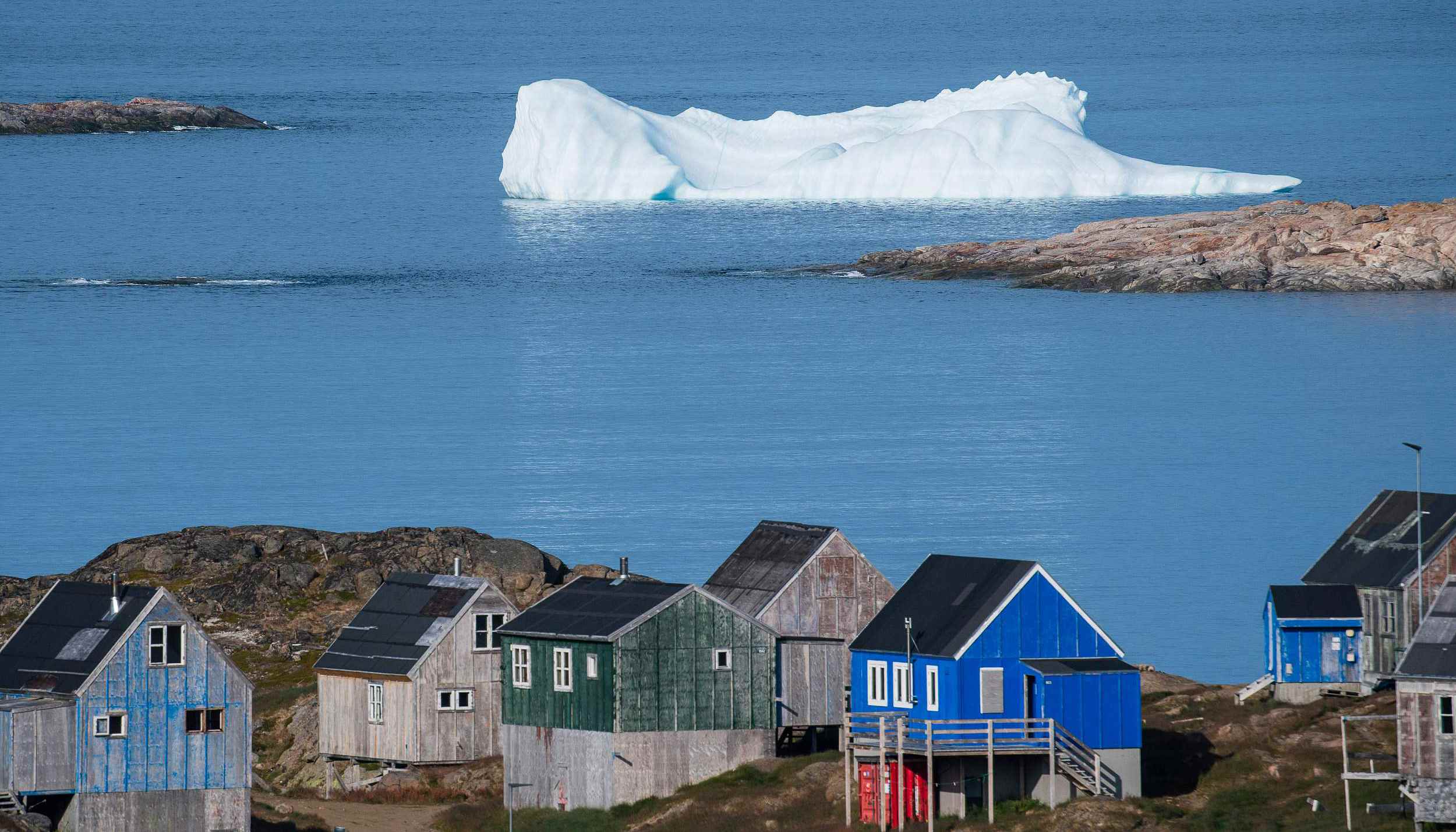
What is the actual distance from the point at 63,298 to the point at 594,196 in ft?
92.7

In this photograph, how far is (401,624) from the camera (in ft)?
128

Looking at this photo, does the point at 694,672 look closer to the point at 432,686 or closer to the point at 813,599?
the point at 813,599

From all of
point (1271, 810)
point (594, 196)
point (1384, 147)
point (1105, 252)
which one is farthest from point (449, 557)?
point (1384, 147)

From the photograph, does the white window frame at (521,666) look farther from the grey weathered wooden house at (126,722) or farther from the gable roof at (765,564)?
the grey weathered wooden house at (126,722)

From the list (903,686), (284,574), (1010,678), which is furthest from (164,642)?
(284,574)

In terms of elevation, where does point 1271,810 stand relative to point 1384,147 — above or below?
below

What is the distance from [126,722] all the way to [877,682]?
9.91 metres

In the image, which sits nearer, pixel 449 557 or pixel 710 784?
pixel 710 784

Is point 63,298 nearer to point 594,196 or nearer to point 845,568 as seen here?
point 594,196

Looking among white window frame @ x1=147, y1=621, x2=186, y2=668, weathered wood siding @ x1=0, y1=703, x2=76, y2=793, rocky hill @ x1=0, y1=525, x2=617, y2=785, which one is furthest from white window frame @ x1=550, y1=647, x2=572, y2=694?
rocky hill @ x1=0, y1=525, x2=617, y2=785

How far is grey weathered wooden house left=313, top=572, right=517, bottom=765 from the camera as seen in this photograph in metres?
37.9

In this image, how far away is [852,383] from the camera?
9075 centimetres

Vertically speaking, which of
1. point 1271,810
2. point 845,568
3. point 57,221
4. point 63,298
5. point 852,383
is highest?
point 57,221

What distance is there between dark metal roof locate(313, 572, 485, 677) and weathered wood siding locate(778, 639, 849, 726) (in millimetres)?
4873
